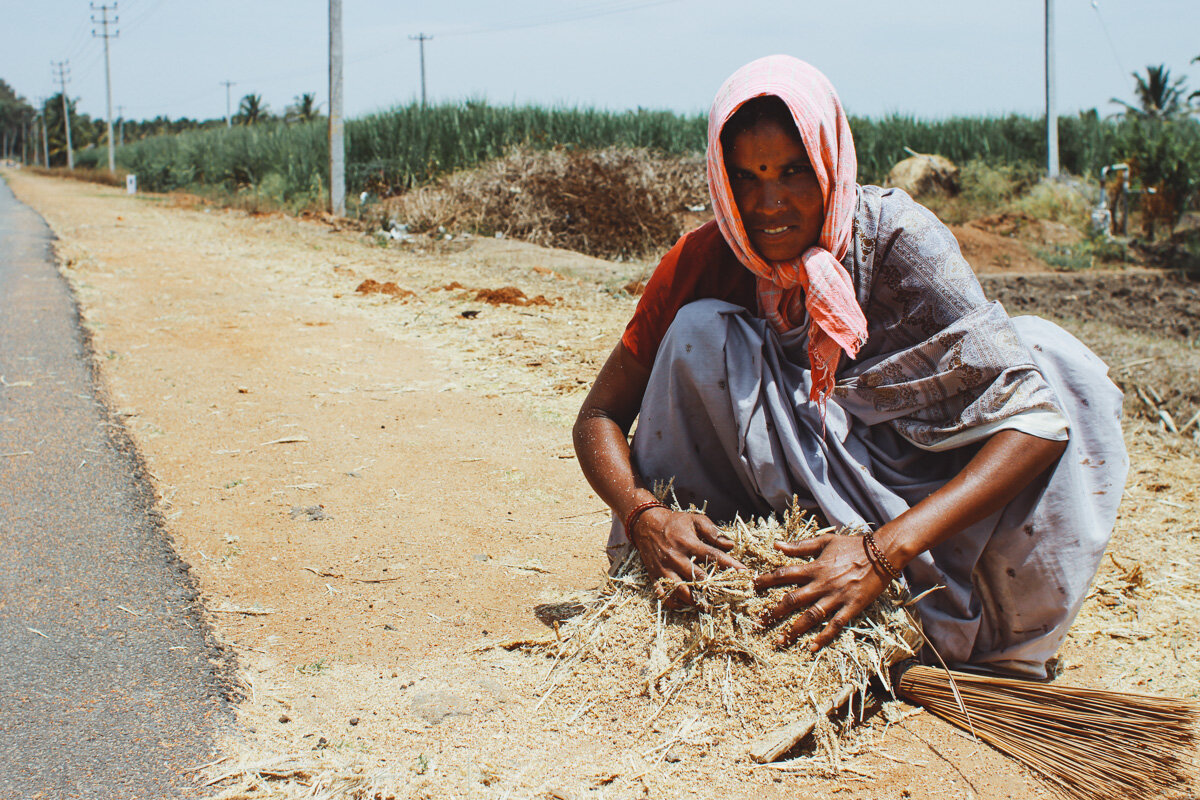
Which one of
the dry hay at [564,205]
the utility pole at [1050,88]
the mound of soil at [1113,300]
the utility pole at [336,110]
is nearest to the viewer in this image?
the mound of soil at [1113,300]

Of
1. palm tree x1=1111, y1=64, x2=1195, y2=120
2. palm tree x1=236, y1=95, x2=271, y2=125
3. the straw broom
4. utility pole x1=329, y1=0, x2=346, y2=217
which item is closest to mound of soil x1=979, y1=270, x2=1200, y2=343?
the straw broom

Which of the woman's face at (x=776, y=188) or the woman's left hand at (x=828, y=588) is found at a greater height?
the woman's face at (x=776, y=188)

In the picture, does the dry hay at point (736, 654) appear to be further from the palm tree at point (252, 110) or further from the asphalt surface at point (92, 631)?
the palm tree at point (252, 110)

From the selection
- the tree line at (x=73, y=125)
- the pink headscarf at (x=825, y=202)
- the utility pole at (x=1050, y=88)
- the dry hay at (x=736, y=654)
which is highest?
the tree line at (x=73, y=125)

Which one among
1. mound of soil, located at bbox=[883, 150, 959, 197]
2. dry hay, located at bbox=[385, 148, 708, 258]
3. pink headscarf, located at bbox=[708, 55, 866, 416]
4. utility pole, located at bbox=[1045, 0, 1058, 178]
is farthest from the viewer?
mound of soil, located at bbox=[883, 150, 959, 197]

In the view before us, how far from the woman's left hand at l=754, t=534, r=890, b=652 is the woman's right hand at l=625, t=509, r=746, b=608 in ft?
0.36

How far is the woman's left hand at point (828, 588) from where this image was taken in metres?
1.72

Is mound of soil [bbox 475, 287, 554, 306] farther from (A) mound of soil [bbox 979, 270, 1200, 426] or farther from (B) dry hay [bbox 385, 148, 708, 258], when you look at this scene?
(B) dry hay [bbox 385, 148, 708, 258]

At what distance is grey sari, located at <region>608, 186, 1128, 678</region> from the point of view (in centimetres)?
180

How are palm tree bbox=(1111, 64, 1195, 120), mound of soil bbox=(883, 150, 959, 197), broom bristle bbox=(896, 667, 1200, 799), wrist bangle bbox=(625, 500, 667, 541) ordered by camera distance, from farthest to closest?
palm tree bbox=(1111, 64, 1195, 120) → mound of soil bbox=(883, 150, 959, 197) → wrist bangle bbox=(625, 500, 667, 541) → broom bristle bbox=(896, 667, 1200, 799)

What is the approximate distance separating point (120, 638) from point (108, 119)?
42461 mm

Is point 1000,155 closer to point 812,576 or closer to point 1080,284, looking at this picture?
point 1080,284

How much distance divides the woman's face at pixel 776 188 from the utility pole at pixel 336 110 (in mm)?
13321

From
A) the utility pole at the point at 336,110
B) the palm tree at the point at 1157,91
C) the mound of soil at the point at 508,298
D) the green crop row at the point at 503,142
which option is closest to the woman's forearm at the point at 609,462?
Result: the mound of soil at the point at 508,298
